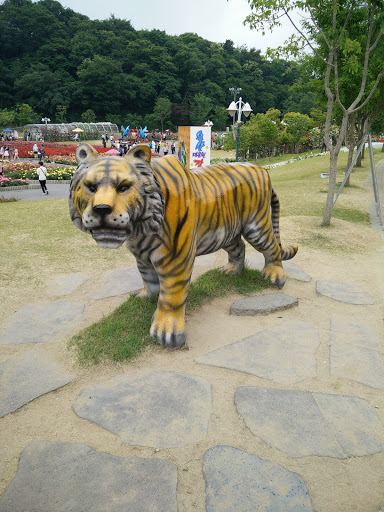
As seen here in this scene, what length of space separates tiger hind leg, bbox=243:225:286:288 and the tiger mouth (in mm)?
2026

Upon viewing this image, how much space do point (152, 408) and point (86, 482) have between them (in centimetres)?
69

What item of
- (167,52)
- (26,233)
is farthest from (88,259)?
(167,52)

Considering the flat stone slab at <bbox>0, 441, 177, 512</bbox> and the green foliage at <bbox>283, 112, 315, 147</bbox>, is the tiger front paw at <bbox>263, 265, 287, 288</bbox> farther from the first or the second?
the green foliage at <bbox>283, 112, 315, 147</bbox>

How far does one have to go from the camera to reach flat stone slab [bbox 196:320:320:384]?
3215mm

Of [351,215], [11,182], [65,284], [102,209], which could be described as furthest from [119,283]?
[11,182]

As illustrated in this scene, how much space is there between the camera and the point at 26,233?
7504 millimetres

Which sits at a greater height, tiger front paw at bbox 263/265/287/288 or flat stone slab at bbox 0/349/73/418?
tiger front paw at bbox 263/265/287/288

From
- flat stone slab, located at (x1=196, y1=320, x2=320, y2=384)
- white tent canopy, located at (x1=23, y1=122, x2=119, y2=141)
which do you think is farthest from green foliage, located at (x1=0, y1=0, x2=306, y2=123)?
flat stone slab, located at (x1=196, y1=320, x2=320, y2=384)

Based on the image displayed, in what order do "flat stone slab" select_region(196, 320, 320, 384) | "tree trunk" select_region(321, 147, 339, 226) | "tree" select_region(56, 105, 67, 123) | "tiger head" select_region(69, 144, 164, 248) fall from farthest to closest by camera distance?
"tree" select_region(56, 105, 67, 123) → "tree trunk" select_region(321, 147, 339, 226) → "flat stone slab" select_region(196, 320, 320, 384) → "tiger head" select_region(69, 144, 164, 248)

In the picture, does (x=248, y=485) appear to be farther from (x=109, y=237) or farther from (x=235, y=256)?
(x=235, y=256)

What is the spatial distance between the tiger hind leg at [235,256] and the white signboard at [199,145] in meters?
8.83

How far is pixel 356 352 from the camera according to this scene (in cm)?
356

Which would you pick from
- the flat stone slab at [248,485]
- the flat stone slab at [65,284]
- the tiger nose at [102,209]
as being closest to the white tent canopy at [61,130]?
the flat stone slab at [65,284]

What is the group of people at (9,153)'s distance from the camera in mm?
24375
